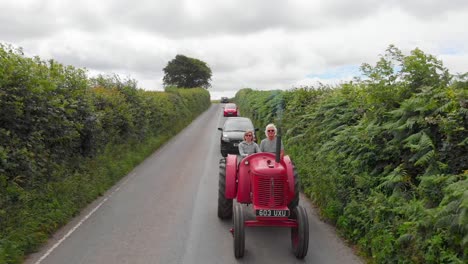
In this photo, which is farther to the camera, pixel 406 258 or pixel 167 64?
pixel 167 64

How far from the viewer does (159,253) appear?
658 centimetres

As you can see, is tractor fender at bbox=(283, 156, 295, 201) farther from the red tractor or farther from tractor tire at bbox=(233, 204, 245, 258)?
tractor tire at bbox=(233, 204, 245, 258)

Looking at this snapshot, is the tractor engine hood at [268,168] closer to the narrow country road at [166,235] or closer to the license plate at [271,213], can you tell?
the license plate at [271,213]

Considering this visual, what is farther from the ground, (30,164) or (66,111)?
(66,111)

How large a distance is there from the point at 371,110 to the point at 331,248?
121 inches

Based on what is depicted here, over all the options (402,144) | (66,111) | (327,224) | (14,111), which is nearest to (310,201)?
(327,224)

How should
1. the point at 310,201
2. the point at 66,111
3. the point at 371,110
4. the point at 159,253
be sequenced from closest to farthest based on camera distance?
the point at 159,253 → the point at 371,110 → the point at 66,111 → the point at 310,201

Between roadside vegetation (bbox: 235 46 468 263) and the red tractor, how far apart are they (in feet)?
3.54

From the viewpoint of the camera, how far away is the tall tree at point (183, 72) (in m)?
89.5

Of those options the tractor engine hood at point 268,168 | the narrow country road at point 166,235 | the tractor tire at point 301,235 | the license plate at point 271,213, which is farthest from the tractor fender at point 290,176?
the narrow country road at point 166,235

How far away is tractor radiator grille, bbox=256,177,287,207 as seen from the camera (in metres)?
6.60

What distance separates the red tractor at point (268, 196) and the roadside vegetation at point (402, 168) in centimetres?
108

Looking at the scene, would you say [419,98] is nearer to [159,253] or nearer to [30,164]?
[159,253]

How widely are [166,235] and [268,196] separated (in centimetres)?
231
